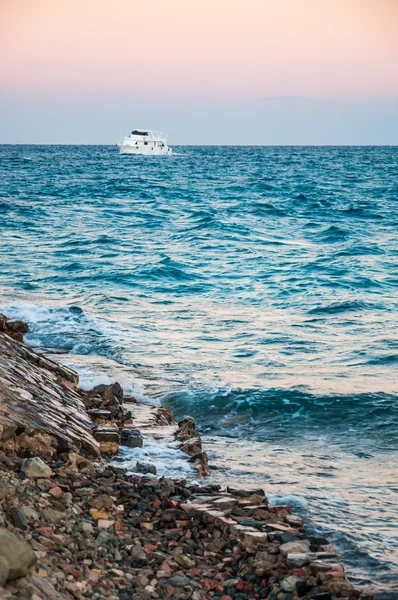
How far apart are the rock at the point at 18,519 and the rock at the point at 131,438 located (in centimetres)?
306

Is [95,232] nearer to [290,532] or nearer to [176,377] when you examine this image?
[176,377]

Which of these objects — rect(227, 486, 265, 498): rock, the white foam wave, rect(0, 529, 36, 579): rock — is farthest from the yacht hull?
rect(0, 529, 36, 579): rock

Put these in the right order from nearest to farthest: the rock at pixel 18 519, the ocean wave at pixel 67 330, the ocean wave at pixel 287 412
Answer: the rock at pixel 18 519
the ocean wave at pixel 287 412
the ocean wave at pixel 67 330

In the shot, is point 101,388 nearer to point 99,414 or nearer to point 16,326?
point 99,414

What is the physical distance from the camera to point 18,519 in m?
Result: 4.87

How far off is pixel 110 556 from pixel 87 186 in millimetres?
48004

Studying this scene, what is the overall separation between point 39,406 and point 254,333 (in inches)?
293

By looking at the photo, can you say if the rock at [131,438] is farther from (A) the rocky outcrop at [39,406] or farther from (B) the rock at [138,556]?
(B) the rock at [138,556]

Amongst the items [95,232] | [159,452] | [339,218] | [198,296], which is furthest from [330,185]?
[159,452]

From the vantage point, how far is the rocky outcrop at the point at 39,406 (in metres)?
6.29

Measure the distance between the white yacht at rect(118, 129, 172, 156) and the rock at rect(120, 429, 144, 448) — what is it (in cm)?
10838

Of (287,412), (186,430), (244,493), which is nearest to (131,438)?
(186,430)

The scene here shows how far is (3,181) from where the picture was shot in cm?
5488

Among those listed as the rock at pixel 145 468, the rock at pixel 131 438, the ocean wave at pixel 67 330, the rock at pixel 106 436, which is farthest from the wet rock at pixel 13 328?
the rock at pixel 145 468
